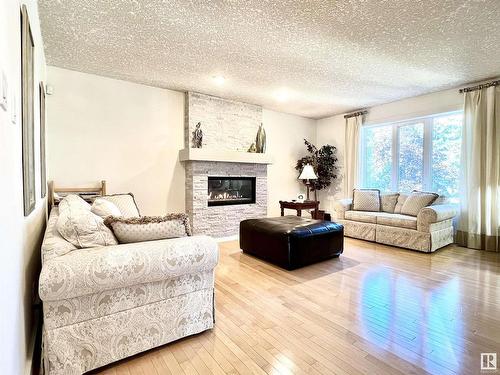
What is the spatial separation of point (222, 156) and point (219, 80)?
1.24 m

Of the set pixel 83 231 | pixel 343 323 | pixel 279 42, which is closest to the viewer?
pixel 83 231

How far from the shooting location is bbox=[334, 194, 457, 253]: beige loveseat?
153 inches

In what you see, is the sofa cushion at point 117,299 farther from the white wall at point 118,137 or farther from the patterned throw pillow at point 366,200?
the patterned throw pillow at point 366,200

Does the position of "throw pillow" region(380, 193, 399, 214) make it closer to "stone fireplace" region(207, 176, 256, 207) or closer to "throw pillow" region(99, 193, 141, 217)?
"stone fireplace" region(207, 176, 256, 207)

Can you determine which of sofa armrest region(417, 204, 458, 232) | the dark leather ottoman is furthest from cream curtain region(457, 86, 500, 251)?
the dark leather ottoman

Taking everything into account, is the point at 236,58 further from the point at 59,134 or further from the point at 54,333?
the point at 54,333

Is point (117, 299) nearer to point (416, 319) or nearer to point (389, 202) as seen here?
point (416, 319)

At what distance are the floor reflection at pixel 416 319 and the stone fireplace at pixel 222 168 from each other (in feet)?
8.67

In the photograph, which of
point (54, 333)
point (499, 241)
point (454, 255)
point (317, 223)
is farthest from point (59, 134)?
point (499, 241)

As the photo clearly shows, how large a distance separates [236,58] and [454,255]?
3993 mm

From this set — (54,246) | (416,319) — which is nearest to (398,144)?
(416,319)

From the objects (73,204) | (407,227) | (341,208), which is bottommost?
(407,227)

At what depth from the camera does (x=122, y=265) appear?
1.51 m

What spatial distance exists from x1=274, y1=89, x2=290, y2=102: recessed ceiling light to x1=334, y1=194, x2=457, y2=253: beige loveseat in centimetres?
238
